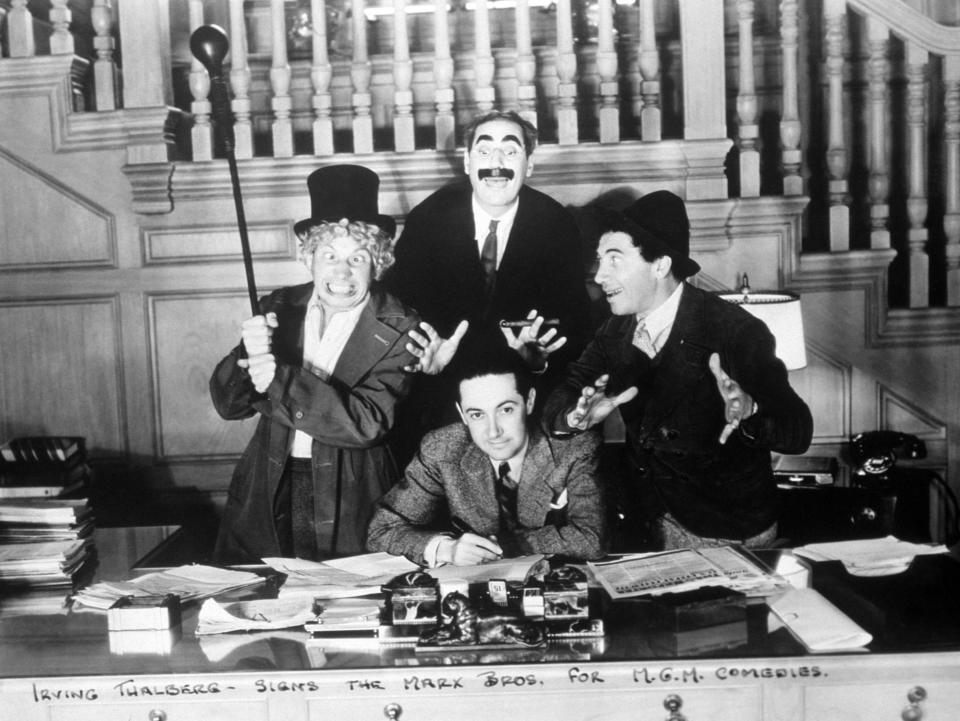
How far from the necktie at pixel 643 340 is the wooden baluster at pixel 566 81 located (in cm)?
87

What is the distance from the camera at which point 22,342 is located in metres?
3.53

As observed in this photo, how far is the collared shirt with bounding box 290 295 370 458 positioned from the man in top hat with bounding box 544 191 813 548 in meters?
0.56

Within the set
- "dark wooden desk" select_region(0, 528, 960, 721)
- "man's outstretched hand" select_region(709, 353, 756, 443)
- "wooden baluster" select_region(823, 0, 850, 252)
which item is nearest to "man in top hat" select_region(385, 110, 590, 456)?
"man's outstretched hand" select_region(709, 353, 756, 443)

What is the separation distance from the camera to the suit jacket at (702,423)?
2650mm

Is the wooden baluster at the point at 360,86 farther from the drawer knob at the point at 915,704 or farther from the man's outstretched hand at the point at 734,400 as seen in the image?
the drawer knob at the point at 915,704

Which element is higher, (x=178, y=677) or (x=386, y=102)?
(x=386, y=102)

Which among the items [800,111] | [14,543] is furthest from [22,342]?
[800,111]

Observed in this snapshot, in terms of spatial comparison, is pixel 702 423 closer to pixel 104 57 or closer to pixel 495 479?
pixel 495 479

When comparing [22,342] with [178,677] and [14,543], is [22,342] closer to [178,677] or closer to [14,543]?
[14,543]

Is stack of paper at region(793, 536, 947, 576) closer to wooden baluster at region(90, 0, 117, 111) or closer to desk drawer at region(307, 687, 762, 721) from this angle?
desk drawer at region(307, 687, 762, 721)

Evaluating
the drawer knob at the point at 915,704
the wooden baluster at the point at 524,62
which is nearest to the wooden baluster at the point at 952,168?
the wooden baluster at the point at 524,62

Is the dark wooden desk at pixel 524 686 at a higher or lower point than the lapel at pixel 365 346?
lower

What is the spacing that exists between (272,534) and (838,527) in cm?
166

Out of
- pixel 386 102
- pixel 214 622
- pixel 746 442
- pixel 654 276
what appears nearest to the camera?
pixel 214 622
